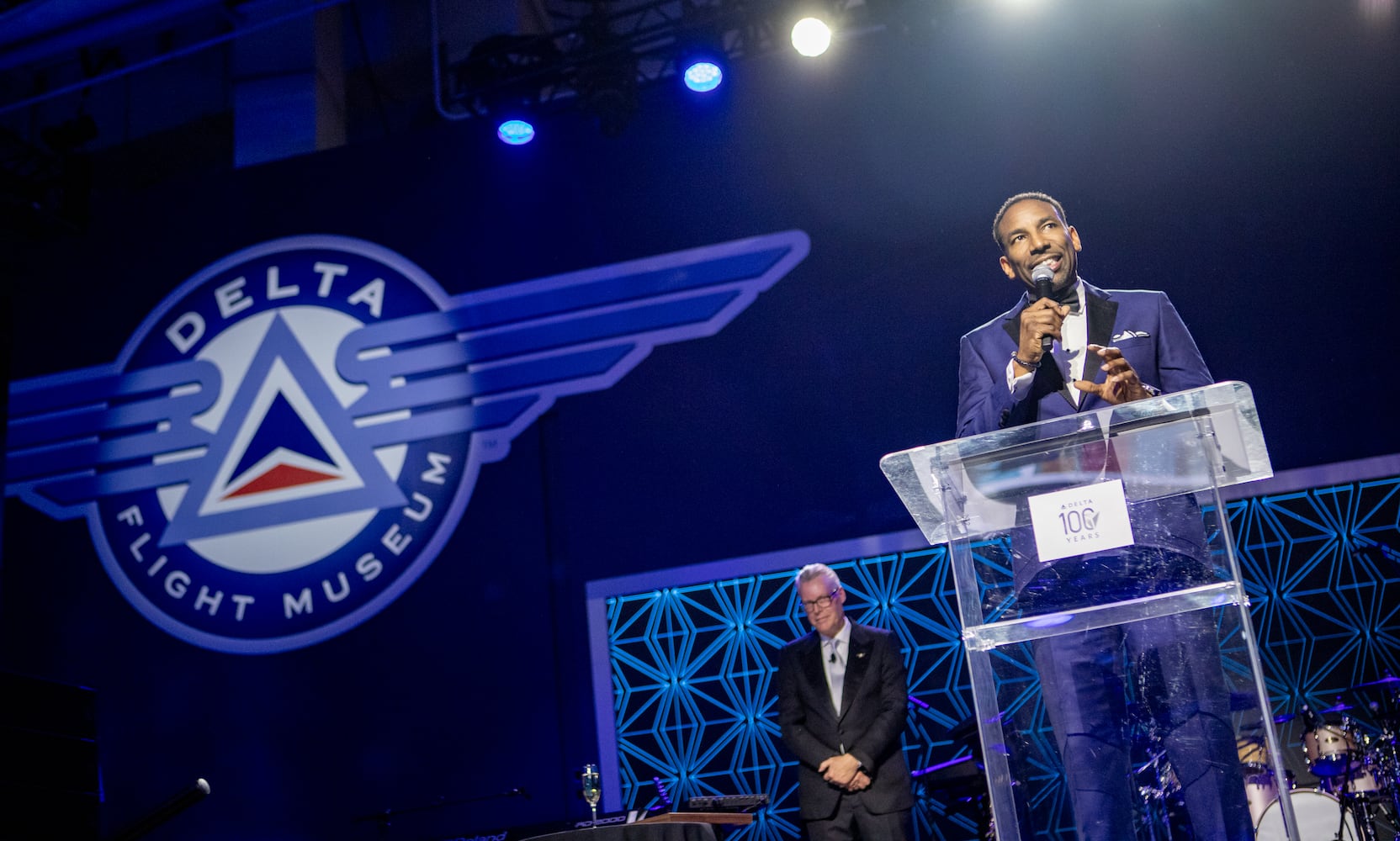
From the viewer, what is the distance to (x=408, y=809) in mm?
5562

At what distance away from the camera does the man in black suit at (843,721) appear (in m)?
4.31

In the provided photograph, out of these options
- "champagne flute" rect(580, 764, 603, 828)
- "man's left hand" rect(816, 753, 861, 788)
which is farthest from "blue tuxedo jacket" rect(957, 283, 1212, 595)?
"champagne flute" rect(580, 764, 603, 828)

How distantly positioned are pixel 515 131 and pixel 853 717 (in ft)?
11.3

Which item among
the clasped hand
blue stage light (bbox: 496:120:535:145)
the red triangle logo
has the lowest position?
the clasped hand

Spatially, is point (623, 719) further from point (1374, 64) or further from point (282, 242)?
point (1374, 64)

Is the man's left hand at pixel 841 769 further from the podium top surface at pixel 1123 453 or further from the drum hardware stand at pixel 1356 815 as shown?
the podium top surface at pixel 1123 453

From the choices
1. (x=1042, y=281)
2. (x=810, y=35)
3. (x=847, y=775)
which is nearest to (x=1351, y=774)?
(x=847, y=775)

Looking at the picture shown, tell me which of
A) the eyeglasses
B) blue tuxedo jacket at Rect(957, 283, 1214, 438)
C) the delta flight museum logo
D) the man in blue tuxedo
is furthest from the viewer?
the delta flight museum logo

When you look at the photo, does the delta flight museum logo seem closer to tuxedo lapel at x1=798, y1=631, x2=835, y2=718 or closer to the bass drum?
tuxedo lapel at x1=798, y1=631, x2=835, y2=718

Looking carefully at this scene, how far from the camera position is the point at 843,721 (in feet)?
14.7

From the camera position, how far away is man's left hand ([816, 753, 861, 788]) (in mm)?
4305

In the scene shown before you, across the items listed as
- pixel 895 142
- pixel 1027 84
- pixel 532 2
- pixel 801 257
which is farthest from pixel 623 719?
pixel 532 2

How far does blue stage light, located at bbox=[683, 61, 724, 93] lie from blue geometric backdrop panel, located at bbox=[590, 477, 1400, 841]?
2322mm

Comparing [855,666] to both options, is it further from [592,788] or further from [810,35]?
[810,35]
